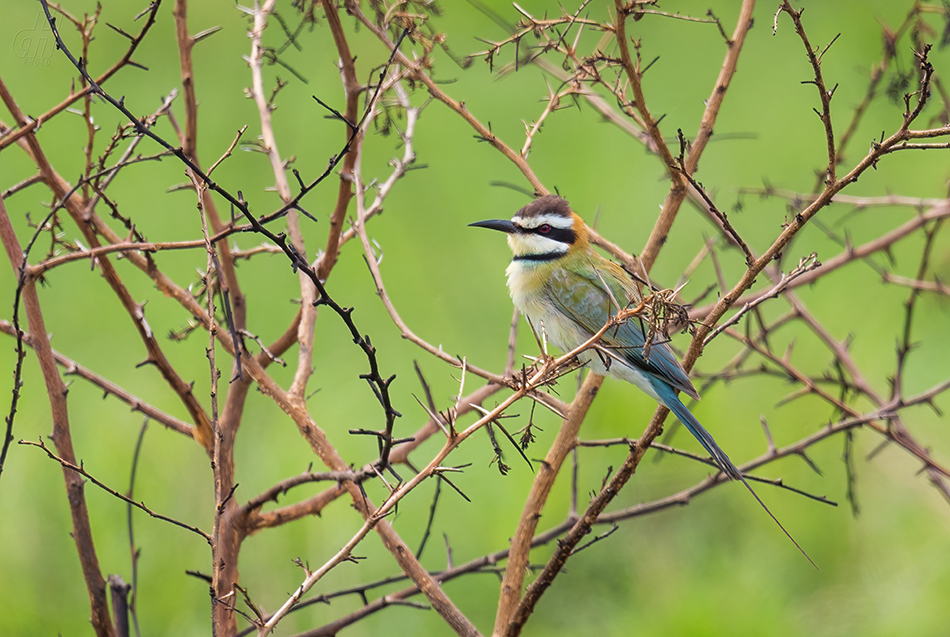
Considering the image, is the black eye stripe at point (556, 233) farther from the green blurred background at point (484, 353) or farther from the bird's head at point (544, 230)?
the green blurred background at point (484, 353)

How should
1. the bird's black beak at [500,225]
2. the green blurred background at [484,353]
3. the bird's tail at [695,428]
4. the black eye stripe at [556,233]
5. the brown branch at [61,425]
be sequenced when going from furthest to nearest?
the green blurred background at [484,353], the black eye stripe at [556,233], the bird's black beak at [500,225], the bird's tail at [695,428], the brown branch at [61,425]

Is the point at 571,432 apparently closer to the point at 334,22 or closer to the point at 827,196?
the point at 827,196

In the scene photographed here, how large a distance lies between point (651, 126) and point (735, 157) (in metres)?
2.64

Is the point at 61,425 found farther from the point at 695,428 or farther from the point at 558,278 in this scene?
the point at 558,278

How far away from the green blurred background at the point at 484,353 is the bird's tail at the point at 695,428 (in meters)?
0.35

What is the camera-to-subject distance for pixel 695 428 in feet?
4.96

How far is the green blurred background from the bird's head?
0.19 metres

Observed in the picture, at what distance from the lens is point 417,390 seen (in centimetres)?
288

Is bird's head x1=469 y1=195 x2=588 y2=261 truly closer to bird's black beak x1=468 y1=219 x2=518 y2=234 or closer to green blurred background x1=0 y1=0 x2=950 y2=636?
bird's black beak x1=468 y1=219 x2=518 y2=234
